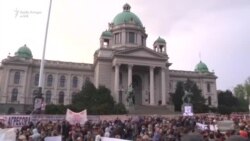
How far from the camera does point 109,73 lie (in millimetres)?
59531

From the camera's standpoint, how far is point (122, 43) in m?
66.7

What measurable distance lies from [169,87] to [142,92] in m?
11.9

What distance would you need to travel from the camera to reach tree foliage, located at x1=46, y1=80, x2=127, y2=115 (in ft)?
149

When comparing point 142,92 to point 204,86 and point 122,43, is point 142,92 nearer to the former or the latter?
point 122,43

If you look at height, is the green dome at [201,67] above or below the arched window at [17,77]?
above

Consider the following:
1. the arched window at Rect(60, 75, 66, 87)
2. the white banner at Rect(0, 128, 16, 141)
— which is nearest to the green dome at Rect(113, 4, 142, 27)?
the arched window at Rect(60, 75, 66, 87)

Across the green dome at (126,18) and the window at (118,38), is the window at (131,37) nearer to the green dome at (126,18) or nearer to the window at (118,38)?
the window at (118,38)

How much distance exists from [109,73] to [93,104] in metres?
11.6

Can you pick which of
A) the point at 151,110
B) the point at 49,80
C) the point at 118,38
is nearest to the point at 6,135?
the point at 151,110

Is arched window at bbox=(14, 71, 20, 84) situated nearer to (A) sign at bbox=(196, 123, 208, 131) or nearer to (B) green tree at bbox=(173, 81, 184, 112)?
(B) green tree at bbox=(173, 81, 184, 112)

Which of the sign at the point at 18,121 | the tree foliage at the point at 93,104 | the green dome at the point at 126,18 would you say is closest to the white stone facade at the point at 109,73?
the green dome at the point at 126,18

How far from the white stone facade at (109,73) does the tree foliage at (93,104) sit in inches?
220

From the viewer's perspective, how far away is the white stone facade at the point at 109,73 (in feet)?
188

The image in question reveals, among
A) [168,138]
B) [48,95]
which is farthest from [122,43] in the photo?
[168,138]
